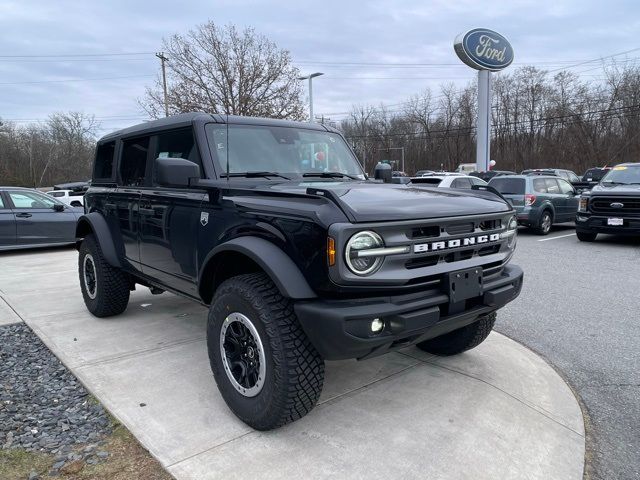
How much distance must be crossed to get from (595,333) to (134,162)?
16.0ft

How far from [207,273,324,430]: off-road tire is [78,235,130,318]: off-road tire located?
2533 mm

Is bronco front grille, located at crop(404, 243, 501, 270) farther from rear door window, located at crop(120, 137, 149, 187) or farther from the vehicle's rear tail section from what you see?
the vehicle's rear tail section

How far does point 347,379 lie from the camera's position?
11.8 ft

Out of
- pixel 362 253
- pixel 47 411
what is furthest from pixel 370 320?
pixel 47 411

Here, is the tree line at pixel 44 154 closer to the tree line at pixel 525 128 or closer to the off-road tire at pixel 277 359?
the tree line at pixel 525 128

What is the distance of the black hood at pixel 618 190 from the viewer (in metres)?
10.0

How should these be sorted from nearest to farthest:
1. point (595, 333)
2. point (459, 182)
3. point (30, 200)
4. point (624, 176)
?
point (595, 333) → point (30, 200) → point (624, 176) → point (459, 182)

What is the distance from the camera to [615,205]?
33.6 feet

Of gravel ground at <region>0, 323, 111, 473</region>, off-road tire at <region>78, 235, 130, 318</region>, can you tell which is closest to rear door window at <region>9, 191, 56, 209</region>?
off-road tire at <region>78, 235, 130, 318</region>

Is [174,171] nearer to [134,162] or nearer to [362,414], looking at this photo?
[134,162]

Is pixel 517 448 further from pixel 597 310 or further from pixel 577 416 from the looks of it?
pixel 597 310

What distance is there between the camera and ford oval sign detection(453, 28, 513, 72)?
2125 centimetres

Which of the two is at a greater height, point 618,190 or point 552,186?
point 552,186

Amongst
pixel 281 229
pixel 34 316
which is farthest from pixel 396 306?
pixel 34 316
